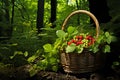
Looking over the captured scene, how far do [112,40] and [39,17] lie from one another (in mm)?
2898

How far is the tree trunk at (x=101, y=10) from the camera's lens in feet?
13.9

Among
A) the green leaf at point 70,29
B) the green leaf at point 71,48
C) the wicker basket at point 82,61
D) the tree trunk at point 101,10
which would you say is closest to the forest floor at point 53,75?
the wicker basket at point 82,61

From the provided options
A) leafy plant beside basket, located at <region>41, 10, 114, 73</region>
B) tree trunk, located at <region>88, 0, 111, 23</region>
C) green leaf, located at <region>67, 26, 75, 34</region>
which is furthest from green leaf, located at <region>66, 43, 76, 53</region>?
tree trunk, located at <region>88, 0, 111, 23</region>

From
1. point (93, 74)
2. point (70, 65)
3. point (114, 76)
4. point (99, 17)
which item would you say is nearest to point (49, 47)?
point (70, 65)

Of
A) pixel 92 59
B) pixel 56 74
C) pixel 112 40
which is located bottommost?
pixel 56 74

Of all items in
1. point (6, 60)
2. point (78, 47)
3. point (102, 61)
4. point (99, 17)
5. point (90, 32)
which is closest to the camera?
point (78, 47)

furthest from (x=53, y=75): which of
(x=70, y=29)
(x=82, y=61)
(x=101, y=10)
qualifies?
(x=101, y=10)

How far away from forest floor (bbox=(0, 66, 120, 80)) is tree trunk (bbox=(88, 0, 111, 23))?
1463 mm

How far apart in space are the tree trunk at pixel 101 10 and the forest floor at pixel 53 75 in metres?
1.46

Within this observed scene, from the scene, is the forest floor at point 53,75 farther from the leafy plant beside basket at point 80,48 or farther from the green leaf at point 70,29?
the green leaf at point 70,29

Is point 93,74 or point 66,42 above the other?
point 66,42

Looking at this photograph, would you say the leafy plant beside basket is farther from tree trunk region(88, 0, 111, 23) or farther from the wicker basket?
tree trunk region(88, 0, 111, 23)

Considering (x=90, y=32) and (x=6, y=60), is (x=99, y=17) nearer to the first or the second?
(x=90, y=32)

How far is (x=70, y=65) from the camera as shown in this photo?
9.27ft
